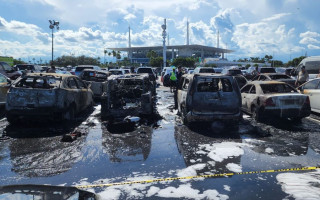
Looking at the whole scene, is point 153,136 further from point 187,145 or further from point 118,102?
point 118,102

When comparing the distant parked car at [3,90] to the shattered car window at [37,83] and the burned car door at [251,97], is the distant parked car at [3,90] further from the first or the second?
the burned car door at [251,97]

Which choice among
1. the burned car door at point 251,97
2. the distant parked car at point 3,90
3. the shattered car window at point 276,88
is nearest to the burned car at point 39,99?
the distant parked car at point 3,90

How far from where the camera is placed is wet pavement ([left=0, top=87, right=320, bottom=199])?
13.8 feet

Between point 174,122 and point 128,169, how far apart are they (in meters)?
4.45

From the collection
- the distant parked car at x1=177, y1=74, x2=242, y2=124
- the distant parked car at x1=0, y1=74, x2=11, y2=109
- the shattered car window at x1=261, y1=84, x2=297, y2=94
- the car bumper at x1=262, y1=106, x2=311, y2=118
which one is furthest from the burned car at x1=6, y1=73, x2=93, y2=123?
the shattered car window at x1=261, y1=84, x2=297, y2=94

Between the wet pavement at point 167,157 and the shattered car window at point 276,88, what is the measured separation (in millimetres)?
1154

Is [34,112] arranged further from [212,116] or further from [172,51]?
[172,51]

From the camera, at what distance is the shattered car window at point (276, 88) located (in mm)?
9297

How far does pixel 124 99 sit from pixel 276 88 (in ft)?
17.7

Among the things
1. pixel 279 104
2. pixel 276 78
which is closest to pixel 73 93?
pixel 279 104

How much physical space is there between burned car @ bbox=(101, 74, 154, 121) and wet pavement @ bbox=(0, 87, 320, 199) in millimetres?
713

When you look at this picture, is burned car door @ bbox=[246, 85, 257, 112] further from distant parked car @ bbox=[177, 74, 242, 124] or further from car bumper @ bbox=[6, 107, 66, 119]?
car bumper @ bbox=[6, 107, 66, 119]

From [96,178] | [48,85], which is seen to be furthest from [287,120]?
[48,85]

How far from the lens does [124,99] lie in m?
10.0
